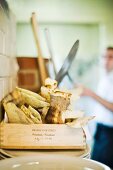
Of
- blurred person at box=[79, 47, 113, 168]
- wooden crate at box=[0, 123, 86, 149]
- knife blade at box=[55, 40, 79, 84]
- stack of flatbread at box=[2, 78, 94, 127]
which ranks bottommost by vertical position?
blurred person at box=[79, 47, 113, 168]

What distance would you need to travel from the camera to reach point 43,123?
0.90m

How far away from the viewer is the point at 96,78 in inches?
129

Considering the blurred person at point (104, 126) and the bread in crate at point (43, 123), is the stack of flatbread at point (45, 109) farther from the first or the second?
the blurred person at point (104, 126)

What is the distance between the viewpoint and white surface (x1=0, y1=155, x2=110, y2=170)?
0.70 metres

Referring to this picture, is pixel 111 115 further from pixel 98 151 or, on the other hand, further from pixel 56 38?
pixel 56 38

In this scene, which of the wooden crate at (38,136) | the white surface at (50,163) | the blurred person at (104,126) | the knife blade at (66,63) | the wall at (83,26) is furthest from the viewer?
the wall at (83,26)

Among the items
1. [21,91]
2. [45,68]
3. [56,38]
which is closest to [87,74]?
[56,38]

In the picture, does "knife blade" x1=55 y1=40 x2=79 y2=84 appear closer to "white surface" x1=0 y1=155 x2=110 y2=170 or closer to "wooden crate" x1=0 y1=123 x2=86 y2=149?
"wooden crate" x1=0 y1=123 x2=86 y2=149

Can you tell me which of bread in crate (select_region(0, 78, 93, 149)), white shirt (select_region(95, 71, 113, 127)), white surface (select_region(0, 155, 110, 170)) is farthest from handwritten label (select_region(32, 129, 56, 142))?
white shirt (select_region(95, 71, 113, 127))

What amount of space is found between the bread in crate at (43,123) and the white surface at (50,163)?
0.11 m

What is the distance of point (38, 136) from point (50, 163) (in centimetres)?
13

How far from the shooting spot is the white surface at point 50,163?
70cm

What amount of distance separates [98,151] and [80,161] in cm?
197

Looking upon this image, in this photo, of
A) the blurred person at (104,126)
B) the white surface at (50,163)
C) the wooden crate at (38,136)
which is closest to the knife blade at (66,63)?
the wooden crate at (38,136)
